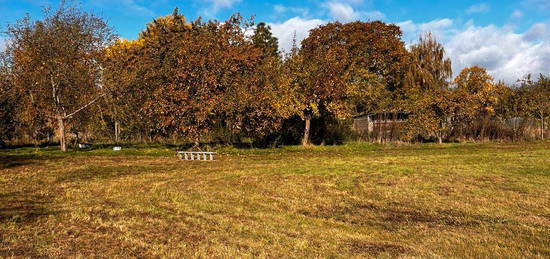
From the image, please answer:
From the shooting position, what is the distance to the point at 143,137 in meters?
32.8

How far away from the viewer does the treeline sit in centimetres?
2248

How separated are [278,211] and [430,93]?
25.9m

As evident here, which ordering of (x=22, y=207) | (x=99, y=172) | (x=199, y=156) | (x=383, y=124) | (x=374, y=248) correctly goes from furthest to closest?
(x=383, y=124)
(x=199, y=156)
(x=99, y=172)
(x=22, y=207)
(x=374, y=248)

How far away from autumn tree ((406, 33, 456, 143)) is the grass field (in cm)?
1355

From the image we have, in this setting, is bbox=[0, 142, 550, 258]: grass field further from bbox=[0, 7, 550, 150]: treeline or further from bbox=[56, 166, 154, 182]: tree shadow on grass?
bbox=[0, 7, 550, 150]: treeline

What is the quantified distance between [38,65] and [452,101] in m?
27.5

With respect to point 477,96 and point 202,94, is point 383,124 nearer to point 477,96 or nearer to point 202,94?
point 477,96

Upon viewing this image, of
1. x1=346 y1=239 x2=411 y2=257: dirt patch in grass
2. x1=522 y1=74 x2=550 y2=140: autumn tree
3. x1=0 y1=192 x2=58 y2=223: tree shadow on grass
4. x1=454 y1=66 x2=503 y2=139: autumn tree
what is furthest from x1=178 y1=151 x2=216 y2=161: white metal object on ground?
x1=522 y1=74 x2=550 y2=140: autumn tree

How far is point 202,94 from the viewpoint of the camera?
2225cm

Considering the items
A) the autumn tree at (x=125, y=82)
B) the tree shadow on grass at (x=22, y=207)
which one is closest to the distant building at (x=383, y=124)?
the autumn tree at (x=125, y=82)

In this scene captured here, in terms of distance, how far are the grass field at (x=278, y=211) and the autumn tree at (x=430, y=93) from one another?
13549mm

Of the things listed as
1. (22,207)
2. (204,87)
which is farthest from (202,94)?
(22,207)

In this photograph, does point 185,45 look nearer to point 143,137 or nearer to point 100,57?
point 100,57

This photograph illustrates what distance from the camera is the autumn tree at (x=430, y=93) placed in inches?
1128
